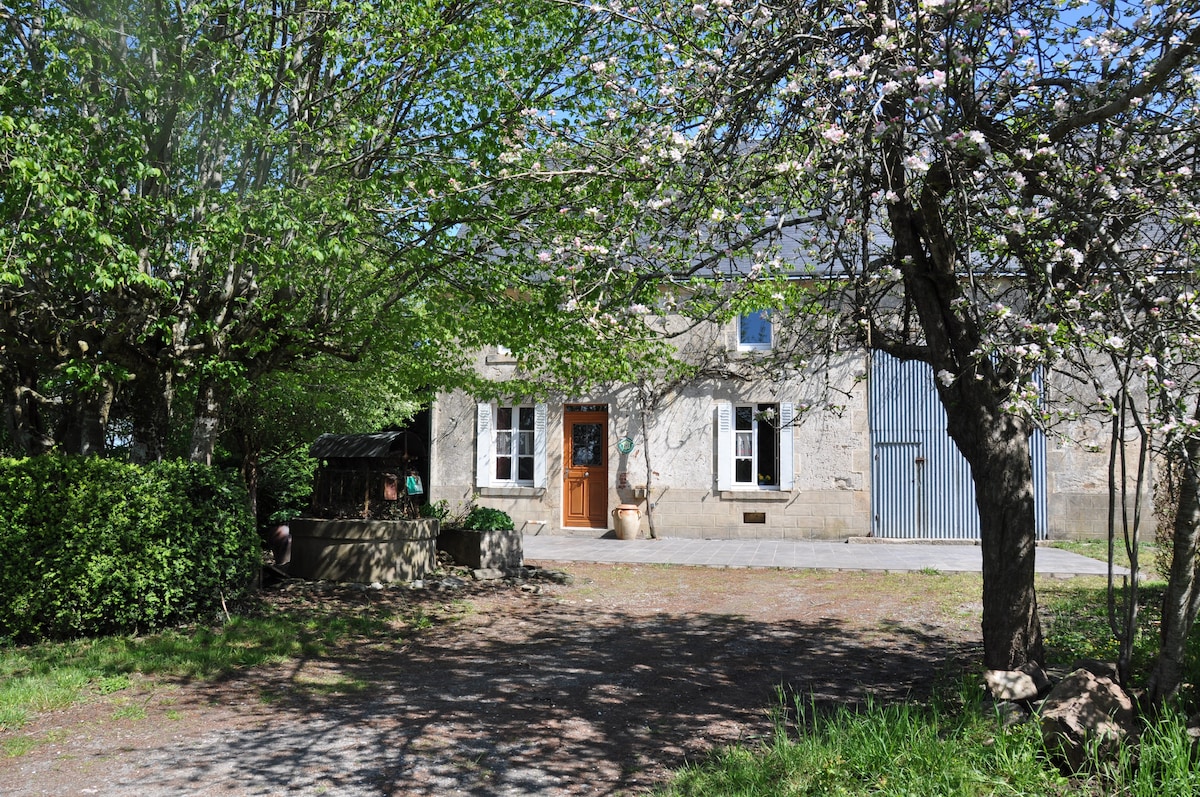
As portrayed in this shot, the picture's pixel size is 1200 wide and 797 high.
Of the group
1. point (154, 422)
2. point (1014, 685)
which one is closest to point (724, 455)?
point (154, 422)

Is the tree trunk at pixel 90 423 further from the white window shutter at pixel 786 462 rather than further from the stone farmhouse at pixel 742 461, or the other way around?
the white window shutter at pixel 786 462

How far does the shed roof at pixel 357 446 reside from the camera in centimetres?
1100

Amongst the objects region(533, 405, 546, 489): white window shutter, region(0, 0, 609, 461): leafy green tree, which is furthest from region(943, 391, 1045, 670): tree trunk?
region(533, 405, 546, 489): white window shutter

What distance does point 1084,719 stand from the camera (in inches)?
158

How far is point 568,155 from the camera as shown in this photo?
561cm

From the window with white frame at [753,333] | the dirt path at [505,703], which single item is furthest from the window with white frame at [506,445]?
the dirt path at [505,703]

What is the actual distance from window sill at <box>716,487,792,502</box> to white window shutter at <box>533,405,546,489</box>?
142 inches

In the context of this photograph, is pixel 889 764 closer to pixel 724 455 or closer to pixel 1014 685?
pixel 1014 685

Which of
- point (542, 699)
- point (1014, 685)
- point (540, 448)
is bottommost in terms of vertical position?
point (542, 699)

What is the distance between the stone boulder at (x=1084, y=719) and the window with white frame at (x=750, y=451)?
1211 centimetres

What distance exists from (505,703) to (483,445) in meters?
12.4

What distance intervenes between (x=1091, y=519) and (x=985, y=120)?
1306 centimetres

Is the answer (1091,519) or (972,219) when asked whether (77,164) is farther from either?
(1091,519)

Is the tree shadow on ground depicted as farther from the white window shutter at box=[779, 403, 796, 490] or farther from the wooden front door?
the wooden front door
